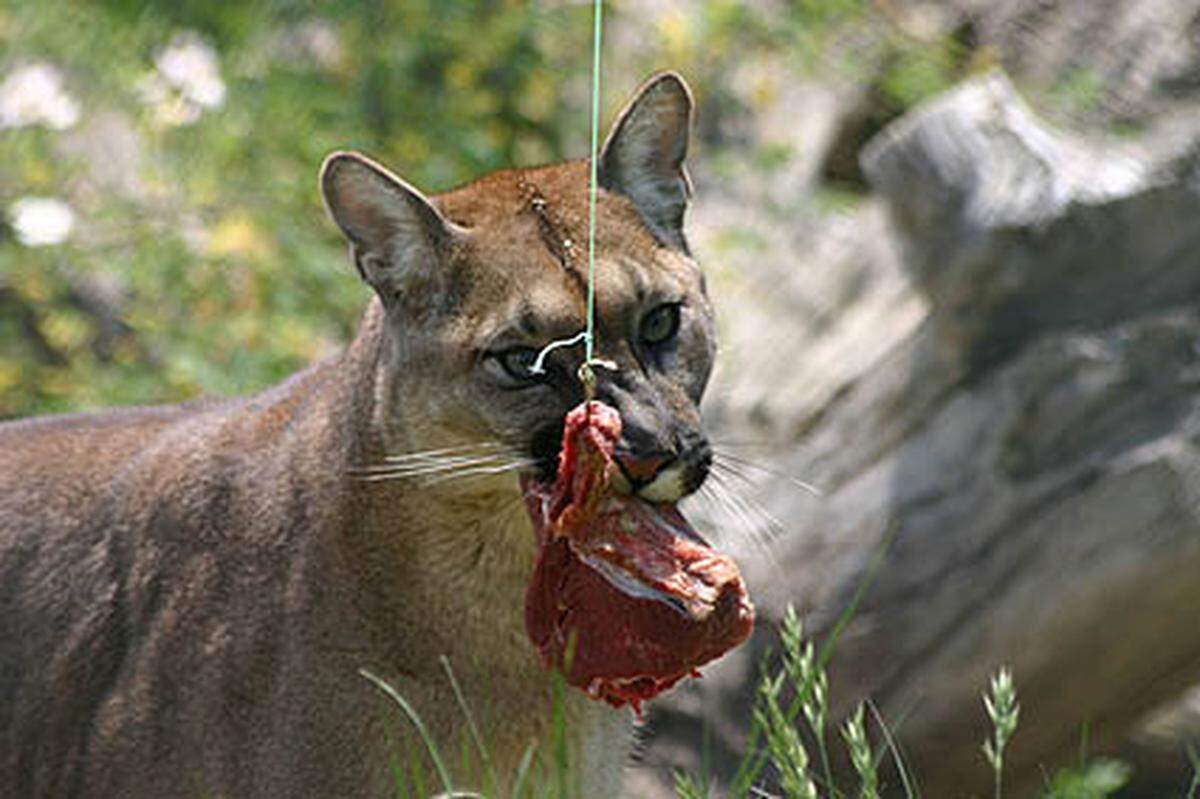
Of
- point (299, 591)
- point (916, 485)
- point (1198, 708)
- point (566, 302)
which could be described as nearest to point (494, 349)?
point (566, 302)

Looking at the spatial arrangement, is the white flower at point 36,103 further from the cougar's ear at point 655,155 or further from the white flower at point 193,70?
the cougar's ear at point 655,155

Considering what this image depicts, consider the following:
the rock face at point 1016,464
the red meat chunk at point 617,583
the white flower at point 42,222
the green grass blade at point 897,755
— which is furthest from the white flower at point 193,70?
the red meat chunk at point 617,583

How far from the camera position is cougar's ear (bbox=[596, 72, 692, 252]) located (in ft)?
14.1

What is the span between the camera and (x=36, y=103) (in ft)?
27.8

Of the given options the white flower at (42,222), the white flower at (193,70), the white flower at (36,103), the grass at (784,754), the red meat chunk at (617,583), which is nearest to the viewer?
the grass at (784,754)

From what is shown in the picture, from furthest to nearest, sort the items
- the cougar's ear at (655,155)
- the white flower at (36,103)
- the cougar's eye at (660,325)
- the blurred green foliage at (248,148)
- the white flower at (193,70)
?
the white flower at (36,103) → the white flower at (193,70) → the blurred green foliage at (248,148) → the cougar's ear at (655,155) → the cougar's eye at (660,325)

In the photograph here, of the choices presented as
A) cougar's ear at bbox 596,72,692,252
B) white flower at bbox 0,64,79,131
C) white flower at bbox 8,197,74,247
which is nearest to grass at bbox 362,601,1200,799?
cougar's ear at bbox 596,72,692,252

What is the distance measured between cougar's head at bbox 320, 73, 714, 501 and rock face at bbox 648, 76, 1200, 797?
1812mm

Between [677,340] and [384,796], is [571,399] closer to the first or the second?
[677,340]

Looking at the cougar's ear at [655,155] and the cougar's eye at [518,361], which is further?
the cougar's ear at [655,155]

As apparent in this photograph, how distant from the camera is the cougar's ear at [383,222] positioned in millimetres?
4145

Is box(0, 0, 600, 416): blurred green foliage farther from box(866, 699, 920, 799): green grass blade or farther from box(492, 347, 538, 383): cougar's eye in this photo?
box(492, 347, 538, 383): cougar's eye

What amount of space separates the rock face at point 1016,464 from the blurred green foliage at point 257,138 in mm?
2276

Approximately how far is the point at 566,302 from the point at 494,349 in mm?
174
